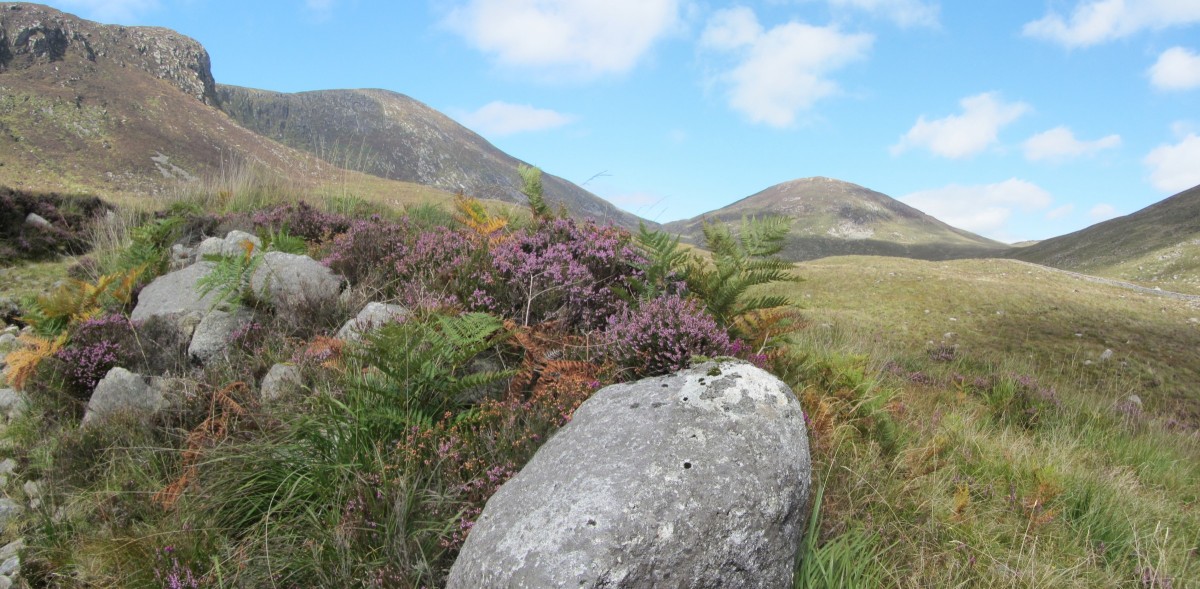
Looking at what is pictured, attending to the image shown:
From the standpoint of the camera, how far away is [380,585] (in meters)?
2.47

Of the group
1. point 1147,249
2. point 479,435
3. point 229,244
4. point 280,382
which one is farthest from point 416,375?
point 1147,249

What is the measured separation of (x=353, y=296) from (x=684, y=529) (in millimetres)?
4136

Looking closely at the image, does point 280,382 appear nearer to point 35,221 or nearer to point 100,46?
point 35,221

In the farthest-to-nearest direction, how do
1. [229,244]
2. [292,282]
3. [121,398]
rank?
[229,244], [292,282], [121,398]

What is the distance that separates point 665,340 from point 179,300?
17.0 ft

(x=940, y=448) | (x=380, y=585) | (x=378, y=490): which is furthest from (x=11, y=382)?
(x=940, y=448)

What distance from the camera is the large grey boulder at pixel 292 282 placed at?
5156mm

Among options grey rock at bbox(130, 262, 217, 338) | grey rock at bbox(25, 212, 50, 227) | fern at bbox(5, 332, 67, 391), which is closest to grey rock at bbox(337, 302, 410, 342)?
grey rock at bbox(130, 262, 217, 338)

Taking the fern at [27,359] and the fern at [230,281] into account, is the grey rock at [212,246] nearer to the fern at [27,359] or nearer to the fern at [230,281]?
the fern at [230,281]

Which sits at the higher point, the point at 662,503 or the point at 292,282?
the point at 292,282

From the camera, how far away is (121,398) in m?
4.36

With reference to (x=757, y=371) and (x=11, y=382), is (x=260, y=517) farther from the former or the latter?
(x=11, y=382)

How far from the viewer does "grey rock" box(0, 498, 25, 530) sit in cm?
347

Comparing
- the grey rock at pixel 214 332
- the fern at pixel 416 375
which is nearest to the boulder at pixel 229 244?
the grey rock at pixel 214 332
